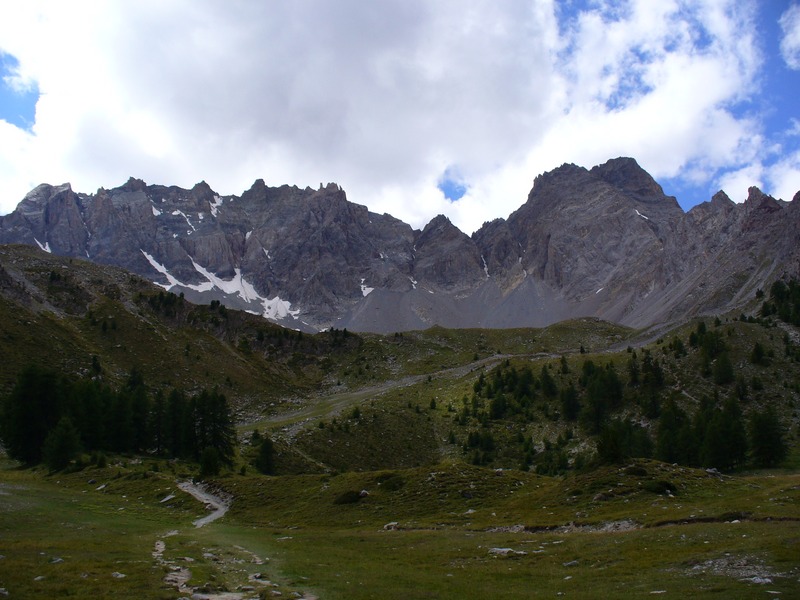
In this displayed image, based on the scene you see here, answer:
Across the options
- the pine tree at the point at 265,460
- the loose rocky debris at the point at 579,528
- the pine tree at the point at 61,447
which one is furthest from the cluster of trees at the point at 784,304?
the pine tree at the point at 61,447

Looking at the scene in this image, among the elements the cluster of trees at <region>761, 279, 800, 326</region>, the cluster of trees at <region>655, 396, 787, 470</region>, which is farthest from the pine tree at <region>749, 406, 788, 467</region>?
the cluster of trees at <region>761, 279, 800, 326</region>

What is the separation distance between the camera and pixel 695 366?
106m

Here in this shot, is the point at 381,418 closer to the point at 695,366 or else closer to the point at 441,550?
the point at 695,366

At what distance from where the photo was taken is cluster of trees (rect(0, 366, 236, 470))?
61.9m

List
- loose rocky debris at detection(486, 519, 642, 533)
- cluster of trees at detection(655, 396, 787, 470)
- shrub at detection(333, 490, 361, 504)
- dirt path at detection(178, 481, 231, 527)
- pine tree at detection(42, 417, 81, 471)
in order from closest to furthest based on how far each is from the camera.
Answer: loose rocky debris at detection(486, 519, 642, 533), dirt path at detection(178, 481, 231, 527), shrub at detection(333, 490, 361, 504), pine tree at detection(42, 417, 81, 471), cluster of trees at detection(655, 396, 787, 470)

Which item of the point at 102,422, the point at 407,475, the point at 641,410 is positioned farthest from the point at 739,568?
the point at 641,410

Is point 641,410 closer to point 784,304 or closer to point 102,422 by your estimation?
point 784,304

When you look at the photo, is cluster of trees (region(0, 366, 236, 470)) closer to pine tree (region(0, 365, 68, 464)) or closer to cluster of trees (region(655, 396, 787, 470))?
pine tree (region(0, 365, 68, 464))

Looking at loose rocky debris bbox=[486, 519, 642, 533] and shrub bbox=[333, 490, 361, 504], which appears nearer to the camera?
loose rocky debris bbox=[486, 519, 642, 533]

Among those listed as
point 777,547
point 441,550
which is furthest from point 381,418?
point 777,547

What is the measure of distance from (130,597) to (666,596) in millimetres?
14740

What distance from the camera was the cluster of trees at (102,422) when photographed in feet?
203

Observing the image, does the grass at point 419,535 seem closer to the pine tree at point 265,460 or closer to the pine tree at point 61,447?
the pine tree at point 61,447

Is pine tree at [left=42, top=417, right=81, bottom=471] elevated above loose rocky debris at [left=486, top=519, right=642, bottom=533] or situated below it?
above
